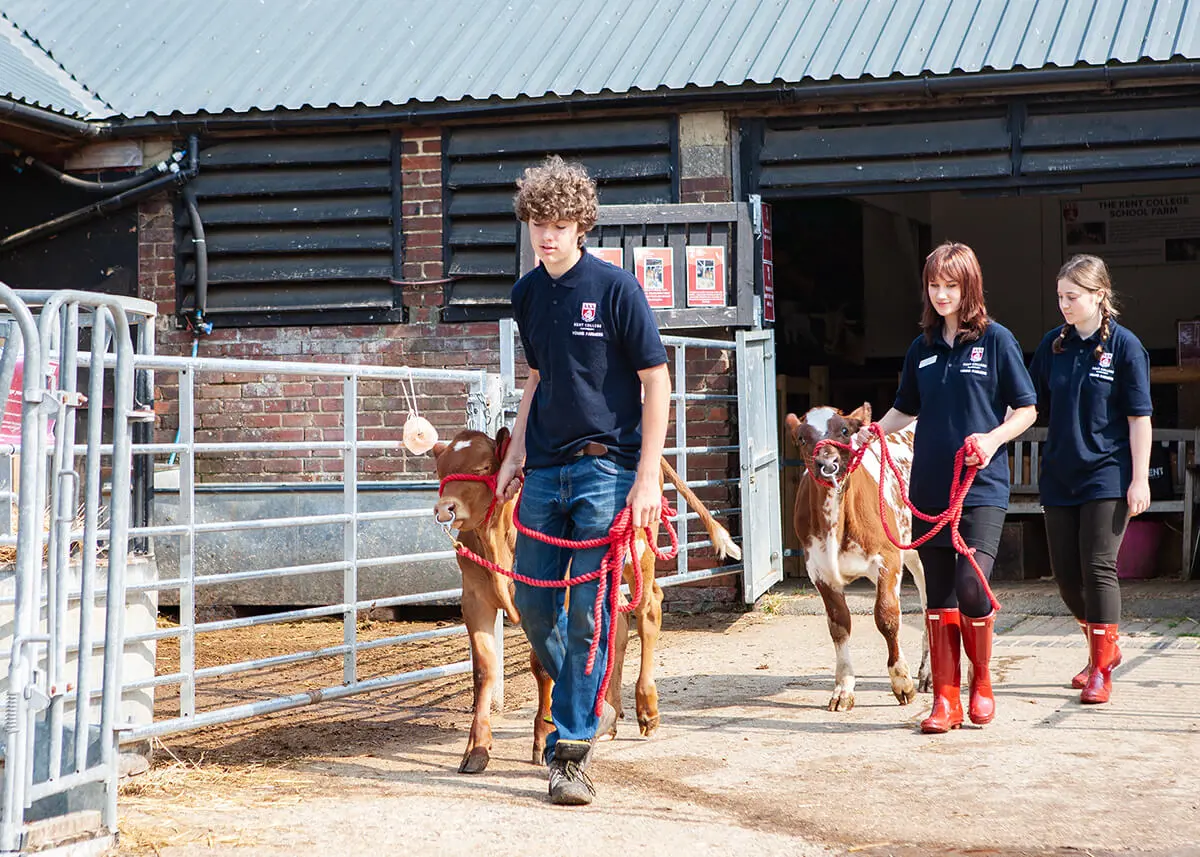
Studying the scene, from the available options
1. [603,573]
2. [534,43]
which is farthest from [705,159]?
[603,573]

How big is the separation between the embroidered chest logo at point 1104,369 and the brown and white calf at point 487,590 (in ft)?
6.52

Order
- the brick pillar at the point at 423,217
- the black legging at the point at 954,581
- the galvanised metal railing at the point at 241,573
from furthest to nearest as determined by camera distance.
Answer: the brick pillar at the point at 423,217 → the black legging at the point at 954,581 → the galvanised metal railing at the point at 241,573

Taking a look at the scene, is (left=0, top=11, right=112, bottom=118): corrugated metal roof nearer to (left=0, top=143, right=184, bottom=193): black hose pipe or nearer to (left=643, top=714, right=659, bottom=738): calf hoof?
(left=0, top=143, right=184, bottom=193): black hose pipe

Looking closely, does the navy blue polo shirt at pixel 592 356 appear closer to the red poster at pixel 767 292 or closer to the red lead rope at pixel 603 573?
the red lead rope at pixel 603 573

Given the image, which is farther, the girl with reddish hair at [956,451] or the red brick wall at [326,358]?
the red brick wall at [326,358]

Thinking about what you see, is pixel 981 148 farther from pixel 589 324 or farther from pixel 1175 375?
pixel 589 324

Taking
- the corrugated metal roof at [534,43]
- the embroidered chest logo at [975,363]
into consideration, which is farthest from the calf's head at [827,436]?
the corrugated metal roof at [534,43]

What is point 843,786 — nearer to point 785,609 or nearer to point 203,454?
point 785,609

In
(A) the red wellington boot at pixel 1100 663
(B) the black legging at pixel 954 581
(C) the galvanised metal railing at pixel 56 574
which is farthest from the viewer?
(A) the red wellington boot at pixel 1100 663

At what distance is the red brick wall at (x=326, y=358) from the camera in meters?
10.1

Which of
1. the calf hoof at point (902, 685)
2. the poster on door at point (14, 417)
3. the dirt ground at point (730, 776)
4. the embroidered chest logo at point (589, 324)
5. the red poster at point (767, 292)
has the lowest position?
the dirt ground at point (730, 776)

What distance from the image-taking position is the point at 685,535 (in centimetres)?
923

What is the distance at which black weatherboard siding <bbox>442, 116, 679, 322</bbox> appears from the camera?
9781 millimetres

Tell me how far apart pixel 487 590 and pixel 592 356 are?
1185 mm
